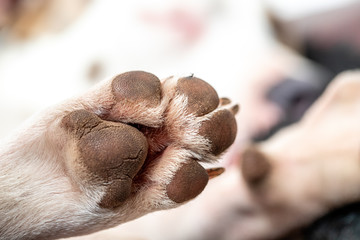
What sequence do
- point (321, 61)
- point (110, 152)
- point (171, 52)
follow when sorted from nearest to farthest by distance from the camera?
1. point (110, 152)
2. point (171, 52)
3. point (321, 61)

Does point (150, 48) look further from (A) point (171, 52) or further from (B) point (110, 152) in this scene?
(B) point (110, 152)

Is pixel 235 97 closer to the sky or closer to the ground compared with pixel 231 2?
closer to the ground

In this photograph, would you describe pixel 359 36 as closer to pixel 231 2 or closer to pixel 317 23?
pixel 317 23

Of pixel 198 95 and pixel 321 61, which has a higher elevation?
pixel 198 95

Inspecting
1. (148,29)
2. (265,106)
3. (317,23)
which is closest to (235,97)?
(265,106)

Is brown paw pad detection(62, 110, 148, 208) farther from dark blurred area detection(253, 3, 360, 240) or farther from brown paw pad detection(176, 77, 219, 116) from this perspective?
dark blurred area detection(253, 3, 360, 240)

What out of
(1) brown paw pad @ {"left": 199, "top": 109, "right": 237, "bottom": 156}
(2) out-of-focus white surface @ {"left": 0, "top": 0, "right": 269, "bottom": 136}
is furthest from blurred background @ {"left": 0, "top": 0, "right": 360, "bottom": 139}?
(1) brown paw pad @ {"left": 199, "top": 109, "right": 237, "bottom": 156}

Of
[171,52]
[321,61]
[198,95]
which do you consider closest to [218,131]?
[198,95]
